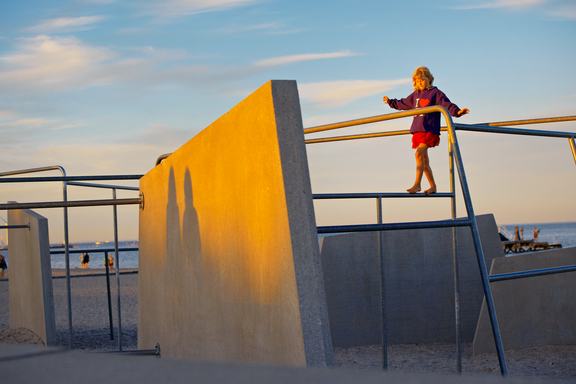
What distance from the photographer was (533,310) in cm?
591

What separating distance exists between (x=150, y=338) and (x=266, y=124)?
3.27 meters

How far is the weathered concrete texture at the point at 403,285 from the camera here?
668cm

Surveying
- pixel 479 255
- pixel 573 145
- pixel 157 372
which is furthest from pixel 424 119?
pixel 157 372

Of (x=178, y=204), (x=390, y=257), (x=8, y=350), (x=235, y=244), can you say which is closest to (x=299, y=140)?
(x=235, y=244)

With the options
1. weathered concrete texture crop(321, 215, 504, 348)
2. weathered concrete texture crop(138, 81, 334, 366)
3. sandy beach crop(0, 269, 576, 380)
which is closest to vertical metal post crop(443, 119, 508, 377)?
weathered concrete texture crop(138, 81, 334, 366)

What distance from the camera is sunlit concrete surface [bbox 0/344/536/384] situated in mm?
1103

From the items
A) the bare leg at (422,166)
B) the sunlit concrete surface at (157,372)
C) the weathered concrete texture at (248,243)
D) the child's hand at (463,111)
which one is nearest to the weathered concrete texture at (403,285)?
the bare leg at (422,166)

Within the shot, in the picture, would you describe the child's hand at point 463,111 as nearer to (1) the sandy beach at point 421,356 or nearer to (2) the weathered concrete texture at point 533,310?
(2) the weathered concrete texture at point 533,310

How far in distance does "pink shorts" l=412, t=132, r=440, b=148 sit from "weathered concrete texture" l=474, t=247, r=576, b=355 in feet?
6.14

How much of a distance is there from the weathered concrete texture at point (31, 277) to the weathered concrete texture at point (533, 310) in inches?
202

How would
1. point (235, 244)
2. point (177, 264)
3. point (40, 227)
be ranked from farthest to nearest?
point (40, 227) → point (177, 264) → point (235, 244)

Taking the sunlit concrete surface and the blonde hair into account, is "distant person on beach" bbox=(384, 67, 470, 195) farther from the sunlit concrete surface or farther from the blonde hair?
the sunlit concrete surface

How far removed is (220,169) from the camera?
3000mm

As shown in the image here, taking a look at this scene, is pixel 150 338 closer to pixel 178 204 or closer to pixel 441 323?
pixel 178 204
